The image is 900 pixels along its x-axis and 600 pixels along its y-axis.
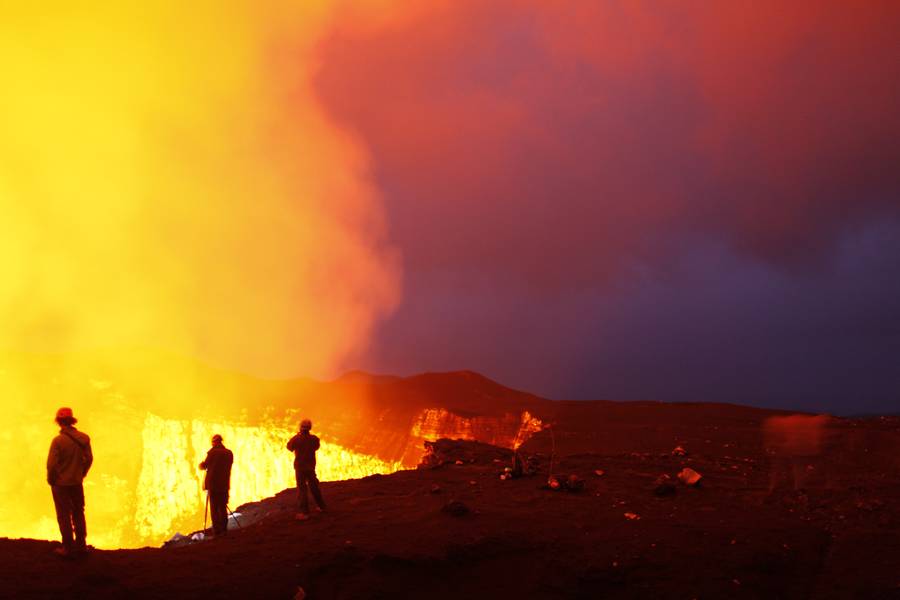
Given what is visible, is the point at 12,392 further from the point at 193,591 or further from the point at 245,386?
the point at 193,591

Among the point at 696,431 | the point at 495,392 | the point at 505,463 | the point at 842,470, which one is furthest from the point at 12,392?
the point at 842,470

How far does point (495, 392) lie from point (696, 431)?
61.6ft

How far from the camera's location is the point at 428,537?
12.2 m

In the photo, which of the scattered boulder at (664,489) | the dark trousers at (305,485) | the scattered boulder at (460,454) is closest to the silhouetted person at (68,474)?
the dark trousers at (305,485)

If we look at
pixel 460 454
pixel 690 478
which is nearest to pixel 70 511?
pixel 460 454

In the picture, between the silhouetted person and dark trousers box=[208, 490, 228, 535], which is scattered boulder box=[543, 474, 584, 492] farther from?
the silhouetted person

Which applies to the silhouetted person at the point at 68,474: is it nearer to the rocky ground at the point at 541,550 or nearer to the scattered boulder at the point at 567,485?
the rocky ground at the point at 541,550

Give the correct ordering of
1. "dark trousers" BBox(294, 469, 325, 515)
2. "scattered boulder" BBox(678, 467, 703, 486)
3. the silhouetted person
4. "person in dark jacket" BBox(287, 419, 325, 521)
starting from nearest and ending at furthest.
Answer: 1. the silhouetted person
2. "dark trousers" BBox(294, 469, 325, 515)
3. "person in dark jacket" BBox(287, 419, 325, 521)
4. "scattered boulder" BBox(678, 467, 703, 486)

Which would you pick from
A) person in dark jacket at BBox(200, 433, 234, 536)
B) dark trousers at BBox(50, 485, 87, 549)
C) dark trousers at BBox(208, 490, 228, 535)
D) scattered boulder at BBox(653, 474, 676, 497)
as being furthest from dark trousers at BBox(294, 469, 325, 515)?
scattered boulder at BBox(653, 474, 676, 497)

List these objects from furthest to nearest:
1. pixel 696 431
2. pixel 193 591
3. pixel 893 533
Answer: pixel 696 431, pixel 893 533, pixel 193 591

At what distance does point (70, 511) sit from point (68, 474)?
68 cm

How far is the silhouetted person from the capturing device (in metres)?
10.7

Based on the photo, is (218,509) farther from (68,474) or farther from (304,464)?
(68,474)

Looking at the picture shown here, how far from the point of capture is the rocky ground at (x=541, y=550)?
1005cm
